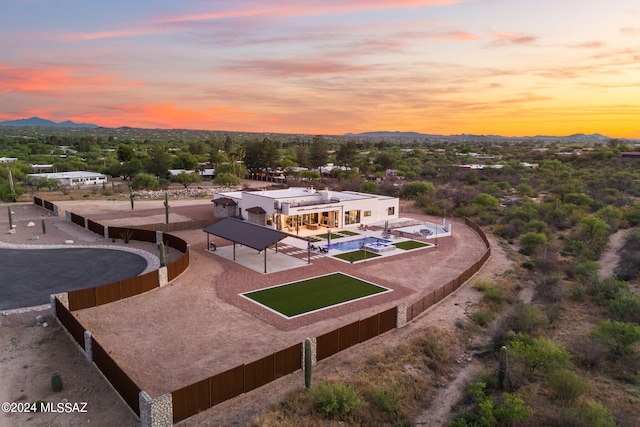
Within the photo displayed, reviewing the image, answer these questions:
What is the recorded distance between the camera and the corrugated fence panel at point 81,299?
2177cm

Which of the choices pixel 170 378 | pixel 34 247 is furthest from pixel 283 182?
pixel 170 378

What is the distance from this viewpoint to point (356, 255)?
114ft

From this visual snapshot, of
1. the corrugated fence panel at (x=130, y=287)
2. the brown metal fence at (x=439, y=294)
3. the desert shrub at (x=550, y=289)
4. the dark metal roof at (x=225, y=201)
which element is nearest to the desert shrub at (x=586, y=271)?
the desert shrub at (x=550, y=289)

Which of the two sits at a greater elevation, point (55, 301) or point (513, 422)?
point (55, 301)

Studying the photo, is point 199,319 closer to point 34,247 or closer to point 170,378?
point 170,378

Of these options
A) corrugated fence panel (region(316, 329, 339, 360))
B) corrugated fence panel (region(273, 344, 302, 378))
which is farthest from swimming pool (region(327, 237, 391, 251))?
corrugated fence panel (region(273, 344, 302, 378))

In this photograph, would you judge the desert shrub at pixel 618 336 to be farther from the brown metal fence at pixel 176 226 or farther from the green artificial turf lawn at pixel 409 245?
the brown metal fence at pixel 176 226

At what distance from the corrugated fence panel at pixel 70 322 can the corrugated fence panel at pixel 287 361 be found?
26.3 feet

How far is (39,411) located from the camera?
1402 centimetres

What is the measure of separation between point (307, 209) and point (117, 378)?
2885cm

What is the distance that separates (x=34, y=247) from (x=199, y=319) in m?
20.9

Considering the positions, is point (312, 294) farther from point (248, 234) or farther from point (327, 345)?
point (248, 234)

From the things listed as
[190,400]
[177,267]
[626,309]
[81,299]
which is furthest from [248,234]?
[626,309]

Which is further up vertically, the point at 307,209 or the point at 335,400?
the point at 307,209
